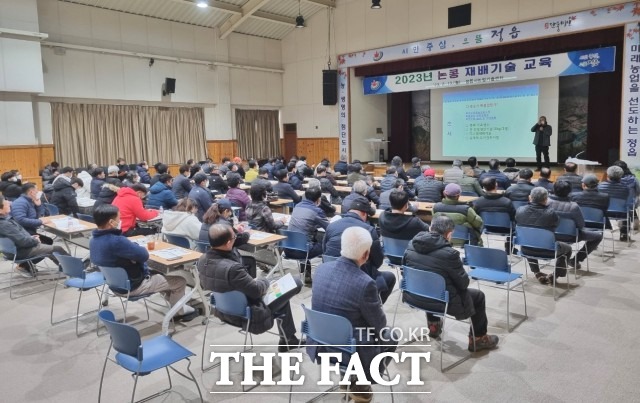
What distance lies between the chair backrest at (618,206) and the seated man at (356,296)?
5.70 metres

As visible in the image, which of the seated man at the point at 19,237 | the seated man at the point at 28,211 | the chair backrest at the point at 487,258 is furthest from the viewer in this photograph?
the seated man at the point at 28,211

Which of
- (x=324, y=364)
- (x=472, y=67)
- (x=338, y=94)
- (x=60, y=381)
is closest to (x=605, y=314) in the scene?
(x=324, y=364)

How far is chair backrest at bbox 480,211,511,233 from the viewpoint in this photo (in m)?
6.21

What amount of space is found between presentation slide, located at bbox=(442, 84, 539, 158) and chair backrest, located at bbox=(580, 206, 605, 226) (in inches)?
303

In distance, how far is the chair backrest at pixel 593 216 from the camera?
6375 millimetres

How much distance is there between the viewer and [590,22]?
37.4 ft

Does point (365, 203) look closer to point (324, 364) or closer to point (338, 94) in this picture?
point (324, 364)

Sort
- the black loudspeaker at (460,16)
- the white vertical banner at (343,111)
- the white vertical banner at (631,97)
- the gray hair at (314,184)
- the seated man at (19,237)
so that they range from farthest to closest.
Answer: the white vertical banner at (343,111)
the black loudspeaker at (460,16)
the white vertical banner at (631,97)
the gray hair at (314,184)
the seated man at (19,237)

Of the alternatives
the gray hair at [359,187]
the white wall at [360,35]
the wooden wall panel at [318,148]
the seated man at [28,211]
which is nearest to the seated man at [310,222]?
the gray hair at [359,187]

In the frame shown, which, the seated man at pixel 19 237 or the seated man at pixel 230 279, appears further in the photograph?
the seated man at pixel 19 237

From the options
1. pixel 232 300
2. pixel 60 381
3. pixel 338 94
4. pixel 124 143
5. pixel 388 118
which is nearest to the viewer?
pixel 232 300

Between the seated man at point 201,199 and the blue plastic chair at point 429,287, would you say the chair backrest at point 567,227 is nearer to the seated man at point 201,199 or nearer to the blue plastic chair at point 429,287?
the blue plastic chair at point 429,287

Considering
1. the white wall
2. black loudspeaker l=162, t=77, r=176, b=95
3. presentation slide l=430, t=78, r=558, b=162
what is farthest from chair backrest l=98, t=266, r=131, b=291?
presentation slide l=430, t=78, r=558, b=162

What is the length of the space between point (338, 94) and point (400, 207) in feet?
41.9
